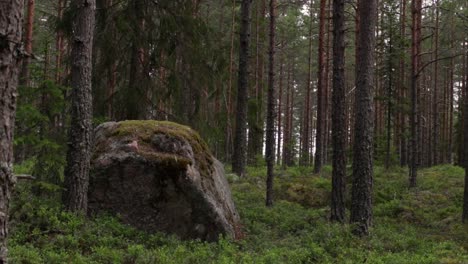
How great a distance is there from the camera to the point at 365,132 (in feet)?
34.2

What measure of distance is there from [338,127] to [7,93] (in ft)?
33.9

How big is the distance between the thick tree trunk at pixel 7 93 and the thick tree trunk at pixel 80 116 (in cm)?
595

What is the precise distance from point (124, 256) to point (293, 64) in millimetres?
37720

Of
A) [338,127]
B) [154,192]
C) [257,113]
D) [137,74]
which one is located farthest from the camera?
[257,113]

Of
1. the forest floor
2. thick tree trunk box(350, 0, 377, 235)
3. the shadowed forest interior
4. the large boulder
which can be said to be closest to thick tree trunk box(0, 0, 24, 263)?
the shadowed forest interior

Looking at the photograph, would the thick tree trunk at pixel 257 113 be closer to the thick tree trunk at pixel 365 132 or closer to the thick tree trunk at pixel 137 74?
the thick tree trunk at pixel 137 74

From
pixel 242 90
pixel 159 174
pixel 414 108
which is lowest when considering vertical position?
pixel 159 174

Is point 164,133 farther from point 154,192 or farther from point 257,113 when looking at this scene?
point 257,113

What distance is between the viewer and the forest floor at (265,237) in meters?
6.81

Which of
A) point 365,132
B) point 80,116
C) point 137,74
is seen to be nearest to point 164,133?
point 80,116

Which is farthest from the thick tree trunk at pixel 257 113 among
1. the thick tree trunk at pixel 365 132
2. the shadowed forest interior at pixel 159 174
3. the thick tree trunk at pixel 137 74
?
the thick tree trunk at pixel 365 132

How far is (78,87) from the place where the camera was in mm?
8609

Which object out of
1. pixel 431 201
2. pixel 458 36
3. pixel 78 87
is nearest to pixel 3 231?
pixel 78 87

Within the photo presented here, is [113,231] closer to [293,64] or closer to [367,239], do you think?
[367,239]
